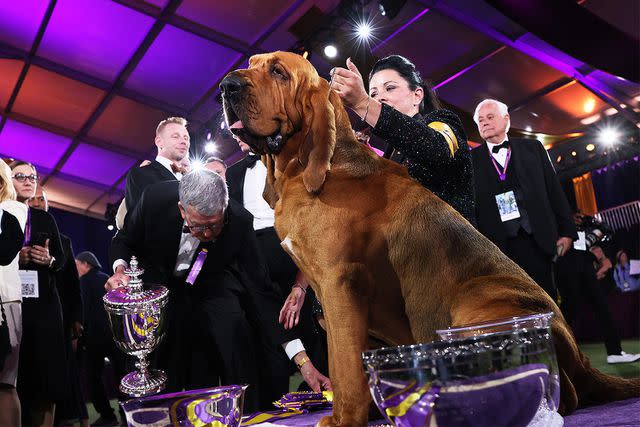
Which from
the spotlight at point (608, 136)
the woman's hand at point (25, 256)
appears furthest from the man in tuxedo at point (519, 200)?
the spotlight at point (608, 136)

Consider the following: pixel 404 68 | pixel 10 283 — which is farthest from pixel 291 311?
pixel 10 283

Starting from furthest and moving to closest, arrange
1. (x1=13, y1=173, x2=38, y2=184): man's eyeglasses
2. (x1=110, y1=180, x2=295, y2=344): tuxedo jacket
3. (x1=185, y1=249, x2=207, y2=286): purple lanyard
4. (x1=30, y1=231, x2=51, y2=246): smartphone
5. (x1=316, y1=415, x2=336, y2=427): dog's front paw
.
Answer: (x1=13, y1=173, x2=38, y2=184): man's eyeglasses → (x1=30, y1=231, x2=51, y2=246): smartphone → (x1=110, y1=180, x2=295, y2=344): tuxedo jacket → (x1=185, y1=249, x2=207, y2=286): purple lanyard → (x1=316, y1=415, x2=336, y2=427): dog's front paw

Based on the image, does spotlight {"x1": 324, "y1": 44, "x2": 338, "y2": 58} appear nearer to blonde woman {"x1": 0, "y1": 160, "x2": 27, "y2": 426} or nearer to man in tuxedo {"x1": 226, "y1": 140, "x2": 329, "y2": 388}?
man in tuxedo {"x1": 226, "y1": 140, "x2": 329, "y2": 388}

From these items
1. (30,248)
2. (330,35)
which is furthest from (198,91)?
(30,248)

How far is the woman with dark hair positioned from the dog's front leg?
532 mm

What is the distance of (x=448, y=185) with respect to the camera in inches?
83.3

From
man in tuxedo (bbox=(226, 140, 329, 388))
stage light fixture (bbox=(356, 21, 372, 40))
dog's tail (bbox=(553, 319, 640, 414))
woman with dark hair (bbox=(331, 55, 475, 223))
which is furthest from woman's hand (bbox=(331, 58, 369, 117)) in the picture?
stage light fixture (bbox=(356, 21, 372, 40))

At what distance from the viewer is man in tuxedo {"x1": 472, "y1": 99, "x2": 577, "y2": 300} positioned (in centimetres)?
385

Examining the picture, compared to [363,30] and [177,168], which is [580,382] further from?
[363,30]

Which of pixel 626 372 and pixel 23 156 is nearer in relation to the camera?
pixel 626 372

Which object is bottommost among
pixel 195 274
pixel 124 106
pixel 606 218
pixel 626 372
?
pixel 626 372

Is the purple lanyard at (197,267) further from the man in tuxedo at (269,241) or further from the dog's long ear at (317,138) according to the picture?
the dog's long ear at (317,138)

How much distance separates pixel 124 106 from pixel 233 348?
30.4ft

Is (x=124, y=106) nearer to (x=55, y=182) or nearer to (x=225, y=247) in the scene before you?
(x=55, y=182)
